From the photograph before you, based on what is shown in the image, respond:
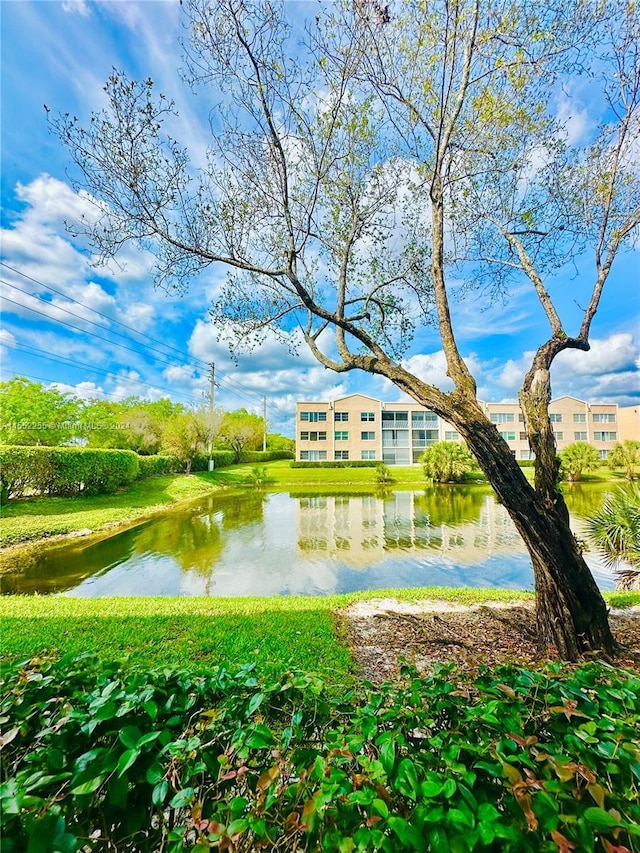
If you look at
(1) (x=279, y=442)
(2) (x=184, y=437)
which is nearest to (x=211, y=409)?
(2) (x=184, y=437)

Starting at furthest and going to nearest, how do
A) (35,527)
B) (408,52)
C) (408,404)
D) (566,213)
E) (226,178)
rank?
(408,404) < (35,527) < (566,213) < (226,178) < (408,52)

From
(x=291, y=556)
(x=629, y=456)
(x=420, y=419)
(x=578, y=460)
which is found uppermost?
(x=420, y=419)

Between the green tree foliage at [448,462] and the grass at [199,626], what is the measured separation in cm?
1706

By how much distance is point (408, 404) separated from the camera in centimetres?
3688

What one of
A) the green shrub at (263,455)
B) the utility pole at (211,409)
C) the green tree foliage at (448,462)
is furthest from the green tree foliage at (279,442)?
the green tree foliage at (448,462)

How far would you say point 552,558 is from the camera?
3.23m

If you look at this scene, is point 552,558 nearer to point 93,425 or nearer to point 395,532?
point 395,532

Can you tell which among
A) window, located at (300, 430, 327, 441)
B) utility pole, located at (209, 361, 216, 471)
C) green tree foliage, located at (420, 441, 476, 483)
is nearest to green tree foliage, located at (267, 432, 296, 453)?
window, located at (300, 430, 327, 441)

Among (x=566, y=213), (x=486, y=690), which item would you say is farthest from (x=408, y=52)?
(x=486, y=690)

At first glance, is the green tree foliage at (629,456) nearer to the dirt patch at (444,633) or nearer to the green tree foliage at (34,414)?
the dirt patch at (444,633)

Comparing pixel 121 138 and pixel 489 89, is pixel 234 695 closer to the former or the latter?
pixel 121 138

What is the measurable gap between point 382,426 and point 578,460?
56.5 ft

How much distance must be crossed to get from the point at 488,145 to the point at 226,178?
11.0 ft

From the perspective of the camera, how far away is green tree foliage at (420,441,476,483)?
22484 mm
